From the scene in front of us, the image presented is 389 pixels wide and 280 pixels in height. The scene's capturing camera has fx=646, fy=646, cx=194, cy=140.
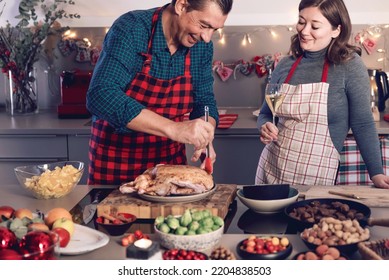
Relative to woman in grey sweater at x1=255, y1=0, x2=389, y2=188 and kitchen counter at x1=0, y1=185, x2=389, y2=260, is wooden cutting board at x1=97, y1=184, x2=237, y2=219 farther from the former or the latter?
woman in grey sweater at x1=255, y1=0, x2=389, y2=188

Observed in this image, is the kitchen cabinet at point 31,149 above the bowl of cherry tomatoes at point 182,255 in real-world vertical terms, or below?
below

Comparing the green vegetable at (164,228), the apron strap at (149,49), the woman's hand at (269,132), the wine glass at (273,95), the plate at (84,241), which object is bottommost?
the plate at (84,241)

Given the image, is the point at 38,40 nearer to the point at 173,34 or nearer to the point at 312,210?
the point at 173,34

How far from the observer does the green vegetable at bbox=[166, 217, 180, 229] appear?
5.22 feet

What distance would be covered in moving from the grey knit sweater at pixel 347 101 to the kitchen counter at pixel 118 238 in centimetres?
40

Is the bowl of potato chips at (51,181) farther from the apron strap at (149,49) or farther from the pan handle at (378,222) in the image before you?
the pan handle at (378,222)

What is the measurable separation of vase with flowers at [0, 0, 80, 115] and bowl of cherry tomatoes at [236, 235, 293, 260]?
246 cm

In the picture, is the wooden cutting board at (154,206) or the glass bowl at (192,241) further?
the wooden cutting board at (154,206)

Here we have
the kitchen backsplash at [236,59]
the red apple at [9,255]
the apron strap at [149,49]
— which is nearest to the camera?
the red apple at [9,255]

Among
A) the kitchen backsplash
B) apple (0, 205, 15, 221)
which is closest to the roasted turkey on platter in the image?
apple (0, 205, 15, 221)

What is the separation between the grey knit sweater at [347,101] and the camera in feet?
7.82

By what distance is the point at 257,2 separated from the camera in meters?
3.77

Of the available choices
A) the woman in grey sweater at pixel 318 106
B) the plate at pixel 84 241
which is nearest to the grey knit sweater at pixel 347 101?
the woman in grey sweater at pixel 318 106
